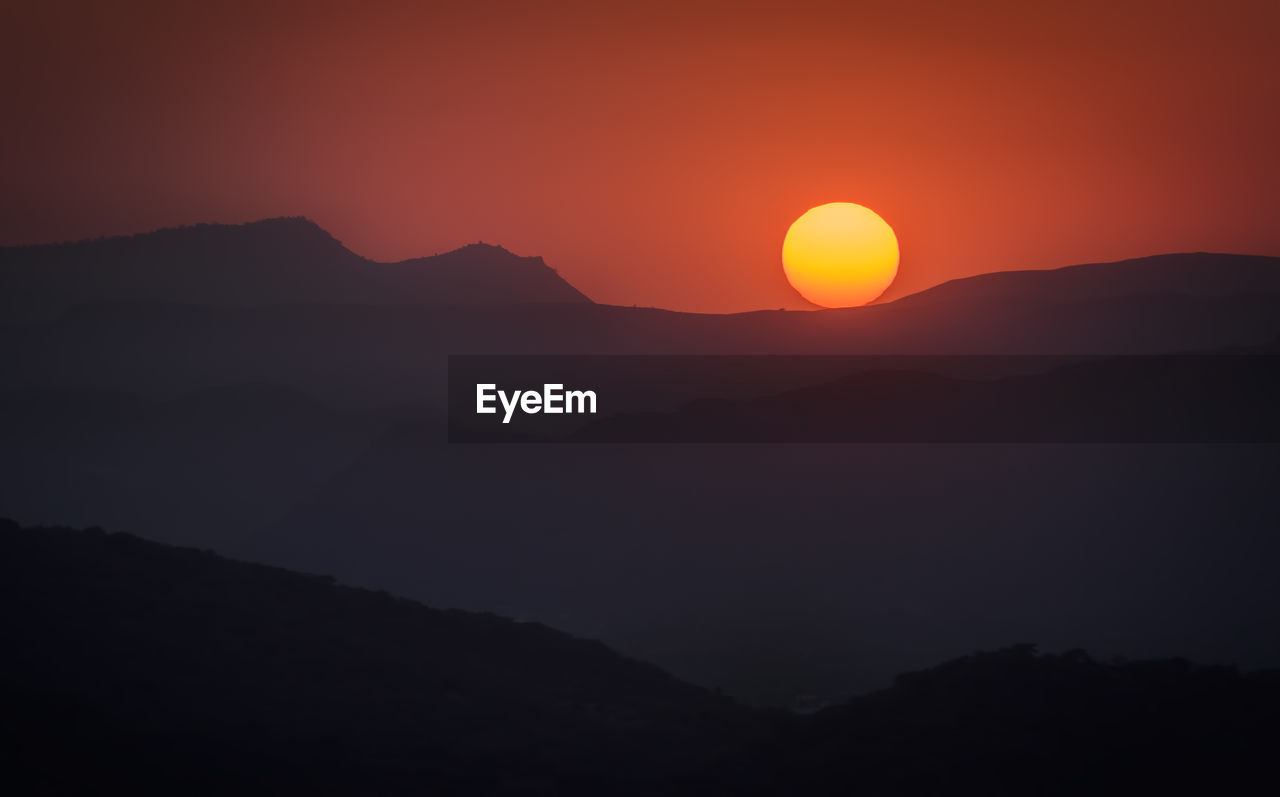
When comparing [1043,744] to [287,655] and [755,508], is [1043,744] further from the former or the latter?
[755,508]

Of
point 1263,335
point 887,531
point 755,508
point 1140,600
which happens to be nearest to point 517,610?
point 755,508

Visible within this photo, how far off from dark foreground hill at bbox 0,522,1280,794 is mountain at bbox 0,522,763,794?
171 millimetres

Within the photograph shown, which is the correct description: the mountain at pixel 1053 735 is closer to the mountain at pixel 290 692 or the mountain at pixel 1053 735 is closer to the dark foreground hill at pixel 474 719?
the dark foreground hill at pixel 474 719

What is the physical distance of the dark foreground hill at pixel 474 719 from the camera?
41.2 meters

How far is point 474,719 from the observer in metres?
54.7

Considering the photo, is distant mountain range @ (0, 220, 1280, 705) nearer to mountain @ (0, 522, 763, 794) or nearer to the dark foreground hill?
mountain @ (0, 522, 763, 794)

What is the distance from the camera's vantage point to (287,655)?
5972 cm

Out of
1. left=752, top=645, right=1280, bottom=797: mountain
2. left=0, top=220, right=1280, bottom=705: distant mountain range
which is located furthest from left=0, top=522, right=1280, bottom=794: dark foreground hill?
left=0, top=220, right=1280, bottom=705: distant mountain range

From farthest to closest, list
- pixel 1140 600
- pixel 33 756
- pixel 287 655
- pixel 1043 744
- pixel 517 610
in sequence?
pixel 517 610
pixel 1140 600
pixel 287 655
pixel 1043 744
pixel 33 756

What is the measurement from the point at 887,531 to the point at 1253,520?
4771cm

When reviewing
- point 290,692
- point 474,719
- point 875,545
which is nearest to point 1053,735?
point 474,719

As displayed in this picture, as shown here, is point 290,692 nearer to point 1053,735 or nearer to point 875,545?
point 1053,735

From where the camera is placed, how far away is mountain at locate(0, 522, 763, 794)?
42125 millimetres

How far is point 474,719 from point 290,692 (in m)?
8.80
